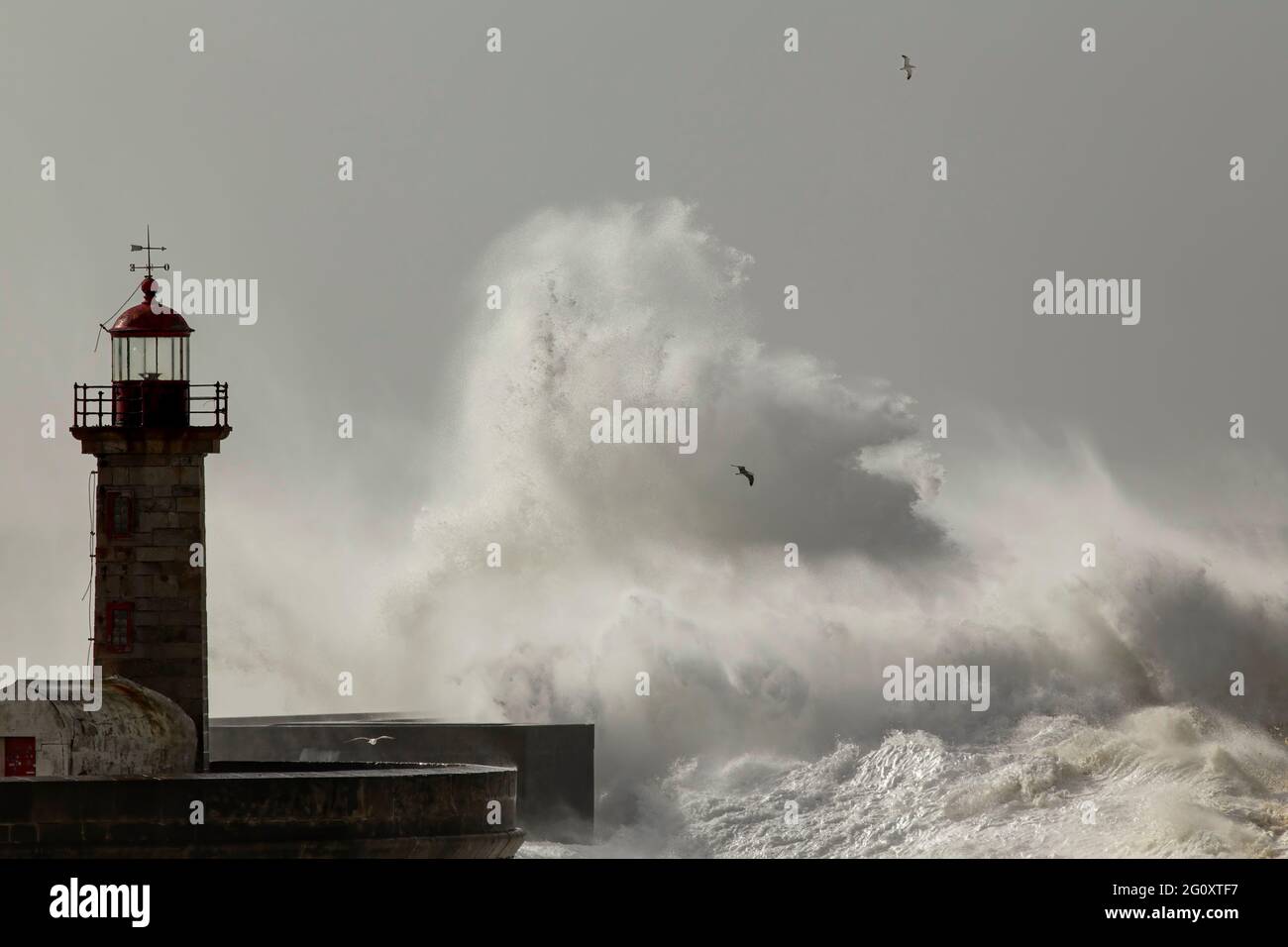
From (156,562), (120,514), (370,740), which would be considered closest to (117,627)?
(156,562)

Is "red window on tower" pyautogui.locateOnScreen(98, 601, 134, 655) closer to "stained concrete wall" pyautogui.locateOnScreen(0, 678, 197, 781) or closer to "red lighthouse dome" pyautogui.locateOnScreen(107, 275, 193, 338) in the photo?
"stained concrete wall" pyautogui.locateOnScreen(0, 678, 197, 781)

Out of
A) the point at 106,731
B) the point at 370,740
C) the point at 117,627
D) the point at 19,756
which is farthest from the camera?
the point at 370,740

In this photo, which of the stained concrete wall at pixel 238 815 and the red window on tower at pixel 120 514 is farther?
the red window on tower at pixel 120 514

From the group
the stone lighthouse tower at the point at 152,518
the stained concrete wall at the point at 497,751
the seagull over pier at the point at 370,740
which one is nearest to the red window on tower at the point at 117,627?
the stone lighthouse tower at the point at 152,518

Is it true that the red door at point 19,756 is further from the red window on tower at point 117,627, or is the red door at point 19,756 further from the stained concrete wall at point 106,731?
the red window on tower at point 117,627

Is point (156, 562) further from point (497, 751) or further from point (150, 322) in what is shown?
point (497, 751)

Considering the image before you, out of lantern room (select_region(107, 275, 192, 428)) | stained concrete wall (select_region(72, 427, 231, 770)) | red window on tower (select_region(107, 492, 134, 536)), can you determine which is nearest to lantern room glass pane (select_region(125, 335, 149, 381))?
lantern room (select_region(107, 275, 192, 428))

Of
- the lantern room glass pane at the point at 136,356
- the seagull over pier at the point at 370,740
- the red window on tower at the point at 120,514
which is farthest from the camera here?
the seagull over pier at the point at 370,740
